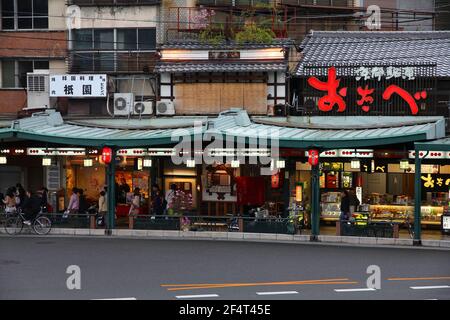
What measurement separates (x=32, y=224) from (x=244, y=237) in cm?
900

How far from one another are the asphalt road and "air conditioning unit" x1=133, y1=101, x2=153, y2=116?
8.60 meters

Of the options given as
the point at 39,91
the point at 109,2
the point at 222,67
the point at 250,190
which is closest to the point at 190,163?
the point at 250,190

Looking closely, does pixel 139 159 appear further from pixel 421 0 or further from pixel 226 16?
pixel 421 0

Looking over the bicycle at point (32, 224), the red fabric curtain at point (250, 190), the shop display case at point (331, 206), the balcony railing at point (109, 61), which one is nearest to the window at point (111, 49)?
the balcony railing at point (109, 61)

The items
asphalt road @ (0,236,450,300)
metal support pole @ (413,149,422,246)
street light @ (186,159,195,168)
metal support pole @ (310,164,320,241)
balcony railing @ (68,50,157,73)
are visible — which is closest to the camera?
asphalt road @ (0,236,450,300)

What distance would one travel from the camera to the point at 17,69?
38781mm

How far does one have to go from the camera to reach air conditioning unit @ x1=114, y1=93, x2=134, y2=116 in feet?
121

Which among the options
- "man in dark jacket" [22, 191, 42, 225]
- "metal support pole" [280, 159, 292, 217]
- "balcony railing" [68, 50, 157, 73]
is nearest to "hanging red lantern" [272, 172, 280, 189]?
"metal support pole" [280, 159, 292, 217]

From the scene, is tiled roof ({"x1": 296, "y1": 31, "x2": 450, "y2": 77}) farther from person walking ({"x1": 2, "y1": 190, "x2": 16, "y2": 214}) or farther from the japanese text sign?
person walking ({"x1": 2, "y1": 190, "x2": 16, "y2": 214})

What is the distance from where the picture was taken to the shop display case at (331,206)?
34906 mm

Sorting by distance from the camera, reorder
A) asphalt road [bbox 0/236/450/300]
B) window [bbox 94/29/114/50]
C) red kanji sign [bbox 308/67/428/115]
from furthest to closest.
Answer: window [bbox 94/29/114/50] < red kanji sign [bbox 308/67/428/115] < asphalt road [bbox 0/236/450/300]

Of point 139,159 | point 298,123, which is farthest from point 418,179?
point 139,159

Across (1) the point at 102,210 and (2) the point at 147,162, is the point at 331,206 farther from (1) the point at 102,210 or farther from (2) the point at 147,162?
(1) the point at 102,210

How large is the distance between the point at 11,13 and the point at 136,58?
23.6 feet
